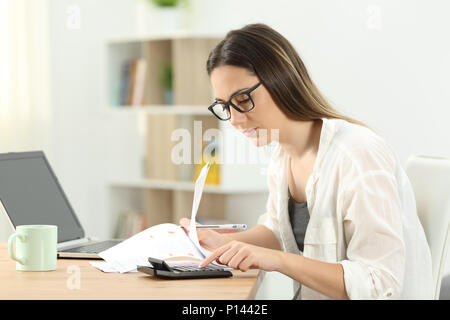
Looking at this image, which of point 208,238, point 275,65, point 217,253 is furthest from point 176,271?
point 275,65

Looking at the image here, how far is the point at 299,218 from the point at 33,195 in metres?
0.68

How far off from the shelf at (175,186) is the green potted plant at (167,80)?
1.47 feet

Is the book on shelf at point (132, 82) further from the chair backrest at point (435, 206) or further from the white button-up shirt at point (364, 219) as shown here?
the chair backrest at point (435, 206)

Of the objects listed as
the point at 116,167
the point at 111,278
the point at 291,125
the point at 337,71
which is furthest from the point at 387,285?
the point at 116,167

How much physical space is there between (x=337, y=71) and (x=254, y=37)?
6.09ft

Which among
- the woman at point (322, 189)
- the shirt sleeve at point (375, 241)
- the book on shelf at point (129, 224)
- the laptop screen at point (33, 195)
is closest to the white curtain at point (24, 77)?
the book on shelf at point (129, 224)

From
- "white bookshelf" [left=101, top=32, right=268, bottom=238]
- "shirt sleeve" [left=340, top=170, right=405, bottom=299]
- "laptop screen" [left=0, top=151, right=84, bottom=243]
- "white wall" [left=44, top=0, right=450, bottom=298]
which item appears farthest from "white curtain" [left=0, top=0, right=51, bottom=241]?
"shirt sleeve" [left=340, top=170, right=405, bottom=299]

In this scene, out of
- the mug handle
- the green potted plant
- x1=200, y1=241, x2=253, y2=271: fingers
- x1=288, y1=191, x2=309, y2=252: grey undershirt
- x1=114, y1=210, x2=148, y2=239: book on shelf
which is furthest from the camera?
x1=114, y1=210, x2=148, y2=239: book on shelf

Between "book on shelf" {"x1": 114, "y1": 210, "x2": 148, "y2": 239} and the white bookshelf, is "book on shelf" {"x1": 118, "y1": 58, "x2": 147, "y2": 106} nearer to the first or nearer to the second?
the white bookshelf

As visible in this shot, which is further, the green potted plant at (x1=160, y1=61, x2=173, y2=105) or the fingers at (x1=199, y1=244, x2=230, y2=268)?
the green potted plant at (x1=160, y1=61, x2=173, y2=105)

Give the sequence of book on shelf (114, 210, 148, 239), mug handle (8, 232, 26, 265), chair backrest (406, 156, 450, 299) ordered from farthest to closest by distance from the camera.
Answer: book on shelf (114, 210, 148, 239) < chair backrest (406, 156, 450, 299) < mug handle (8, 232, 26, 265)

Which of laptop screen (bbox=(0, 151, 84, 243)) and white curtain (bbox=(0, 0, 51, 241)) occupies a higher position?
white curtain (bbox=(0, 0, 51, 241))

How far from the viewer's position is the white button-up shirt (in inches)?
51.4

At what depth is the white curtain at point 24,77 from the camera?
3.36m
